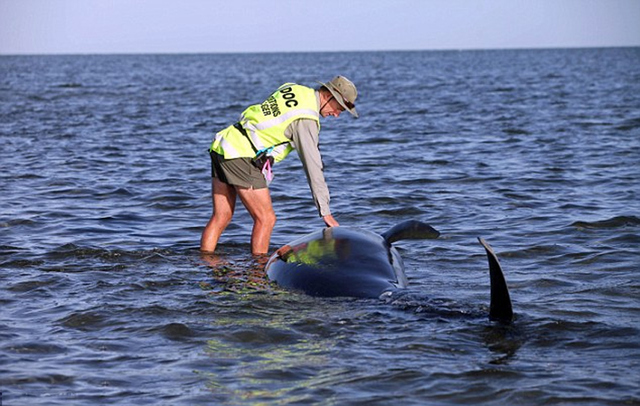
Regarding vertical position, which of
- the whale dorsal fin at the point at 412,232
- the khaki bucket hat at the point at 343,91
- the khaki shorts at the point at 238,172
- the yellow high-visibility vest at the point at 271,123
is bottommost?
the whale dorsal fin at the point at 412,232

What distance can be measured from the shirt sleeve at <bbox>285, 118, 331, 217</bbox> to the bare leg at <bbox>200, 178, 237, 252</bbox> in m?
1.13

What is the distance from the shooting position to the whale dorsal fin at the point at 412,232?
8.12 meters

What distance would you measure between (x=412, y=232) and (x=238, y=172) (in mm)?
1762

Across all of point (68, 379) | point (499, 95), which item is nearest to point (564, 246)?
point (68, 379)

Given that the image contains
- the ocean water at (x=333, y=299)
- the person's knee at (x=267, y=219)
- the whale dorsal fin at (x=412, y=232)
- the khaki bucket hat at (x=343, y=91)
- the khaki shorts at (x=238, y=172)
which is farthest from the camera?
the person's knee at (x=267, y=219)

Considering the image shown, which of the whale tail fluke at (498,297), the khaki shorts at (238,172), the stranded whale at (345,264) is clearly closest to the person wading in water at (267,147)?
the khaki shorts at (238,172)

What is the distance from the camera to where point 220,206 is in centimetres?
921

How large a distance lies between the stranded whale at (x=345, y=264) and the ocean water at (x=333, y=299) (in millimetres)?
173

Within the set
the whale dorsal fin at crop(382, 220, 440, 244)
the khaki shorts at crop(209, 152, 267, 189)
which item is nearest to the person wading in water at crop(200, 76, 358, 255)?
the khaki shorts at crop(209, 152, 267, 189)

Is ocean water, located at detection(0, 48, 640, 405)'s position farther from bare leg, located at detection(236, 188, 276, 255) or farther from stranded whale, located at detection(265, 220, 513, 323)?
bare leg, located at detection(236, 188, 276, 255)

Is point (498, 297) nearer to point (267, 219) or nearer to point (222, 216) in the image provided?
point (267, 219)

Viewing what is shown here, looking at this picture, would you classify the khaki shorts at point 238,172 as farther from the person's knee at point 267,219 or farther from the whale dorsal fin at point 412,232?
the whale dorsal fin at point 412,232

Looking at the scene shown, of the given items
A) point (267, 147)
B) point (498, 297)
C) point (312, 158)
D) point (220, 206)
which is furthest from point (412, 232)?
point (220, 206)

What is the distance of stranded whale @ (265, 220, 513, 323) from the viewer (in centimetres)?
743
